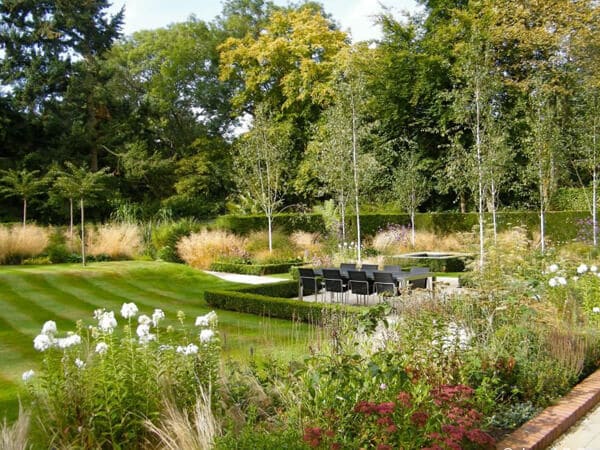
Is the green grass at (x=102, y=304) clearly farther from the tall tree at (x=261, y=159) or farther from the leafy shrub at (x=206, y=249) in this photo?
the tall tree at (x=261, y=159)

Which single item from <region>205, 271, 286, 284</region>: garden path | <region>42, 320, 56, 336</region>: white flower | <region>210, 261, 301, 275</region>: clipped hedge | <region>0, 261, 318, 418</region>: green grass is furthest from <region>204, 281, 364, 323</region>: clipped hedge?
<region>42, 320, 56, 336</region>: white flower

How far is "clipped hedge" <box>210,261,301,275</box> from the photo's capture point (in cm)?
1490

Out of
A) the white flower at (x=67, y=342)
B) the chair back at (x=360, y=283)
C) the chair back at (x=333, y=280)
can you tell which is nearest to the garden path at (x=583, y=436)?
the white flower at (x=67, y=342)

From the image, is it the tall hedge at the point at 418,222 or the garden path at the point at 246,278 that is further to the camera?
the tall hedge at the point at 418,222

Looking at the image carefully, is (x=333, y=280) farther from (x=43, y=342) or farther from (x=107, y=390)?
(x=43, y=342)

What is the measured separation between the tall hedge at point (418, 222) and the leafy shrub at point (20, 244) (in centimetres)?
604

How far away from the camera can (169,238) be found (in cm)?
1702

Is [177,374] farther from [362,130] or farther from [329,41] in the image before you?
[329,41]

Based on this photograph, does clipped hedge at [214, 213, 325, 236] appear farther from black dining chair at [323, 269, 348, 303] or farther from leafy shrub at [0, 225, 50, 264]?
black dining chair at [323, 269, 348, 303]

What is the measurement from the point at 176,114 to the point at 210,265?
49.6 feet

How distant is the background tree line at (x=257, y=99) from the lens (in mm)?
18734

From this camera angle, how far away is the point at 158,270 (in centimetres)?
1266

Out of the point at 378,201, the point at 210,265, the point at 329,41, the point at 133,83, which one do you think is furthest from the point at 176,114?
the point at 210,265

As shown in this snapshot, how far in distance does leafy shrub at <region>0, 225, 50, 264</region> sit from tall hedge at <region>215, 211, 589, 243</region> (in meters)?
6.04
